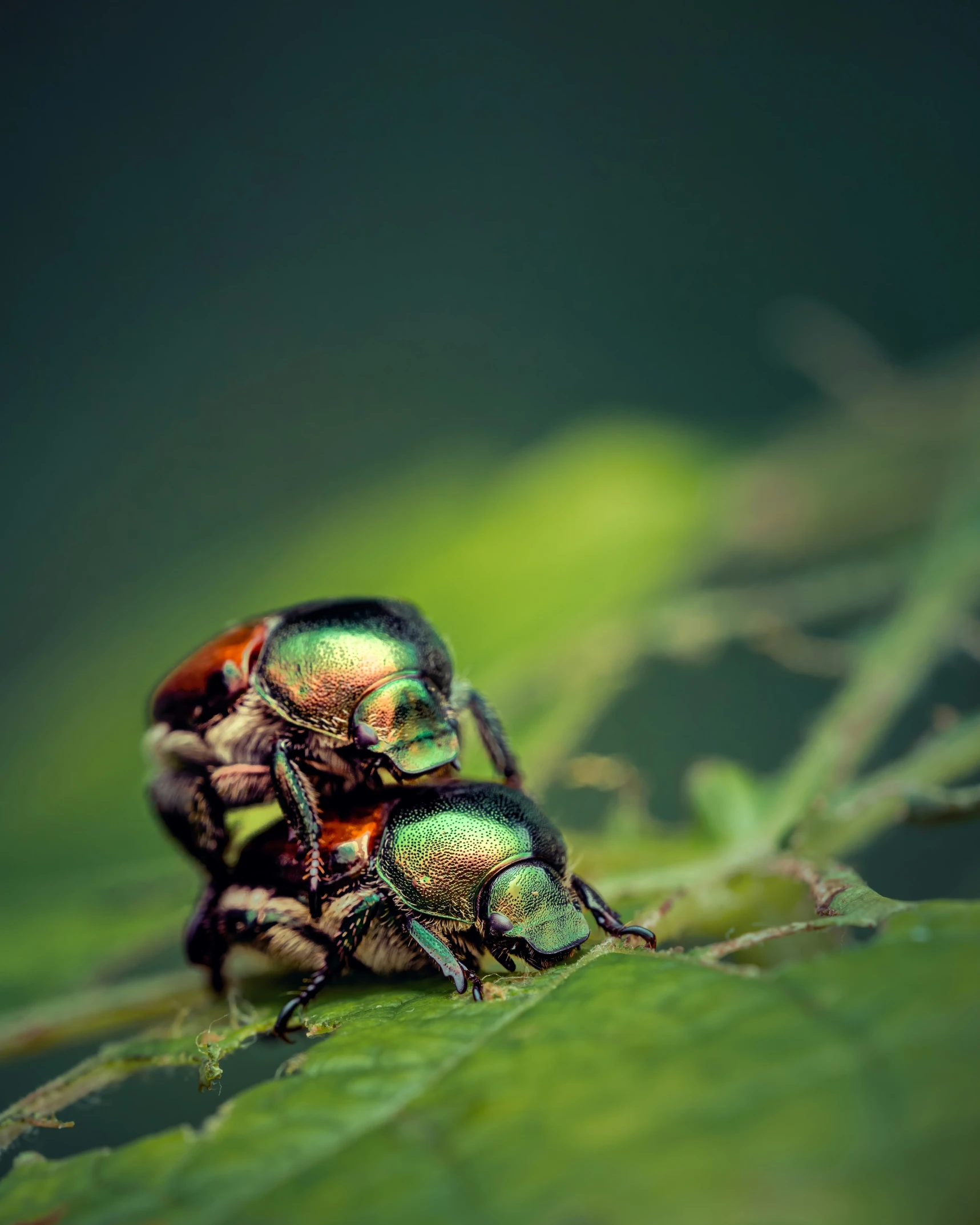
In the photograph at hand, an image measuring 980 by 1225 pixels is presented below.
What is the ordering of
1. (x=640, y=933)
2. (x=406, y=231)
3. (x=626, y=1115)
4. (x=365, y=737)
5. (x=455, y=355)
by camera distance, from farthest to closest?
(x=406, y=231)
(x=455, y=355)
(x=365, y=737)
(x=640, y=933)
(x=626, y=1115)

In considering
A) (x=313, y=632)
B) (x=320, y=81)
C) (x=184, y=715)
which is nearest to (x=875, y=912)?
(x=313, y=632)

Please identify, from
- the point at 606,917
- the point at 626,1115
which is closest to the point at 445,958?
the point at 606,917

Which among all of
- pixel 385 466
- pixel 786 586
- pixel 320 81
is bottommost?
pixel 786 586

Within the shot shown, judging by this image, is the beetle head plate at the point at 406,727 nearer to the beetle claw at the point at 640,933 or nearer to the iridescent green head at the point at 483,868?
the iridescent green head at the point at 483,868

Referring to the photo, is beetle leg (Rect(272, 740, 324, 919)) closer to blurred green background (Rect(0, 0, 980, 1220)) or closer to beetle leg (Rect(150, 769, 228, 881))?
beetle leg (Rect(150, 769, 228, 881))

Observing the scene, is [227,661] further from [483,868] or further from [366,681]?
[483,868]

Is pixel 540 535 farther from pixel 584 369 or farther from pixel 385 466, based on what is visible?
pixel 584 369

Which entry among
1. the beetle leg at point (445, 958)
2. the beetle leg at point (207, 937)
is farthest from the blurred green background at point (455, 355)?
the beetle leg at point (445, 958)
